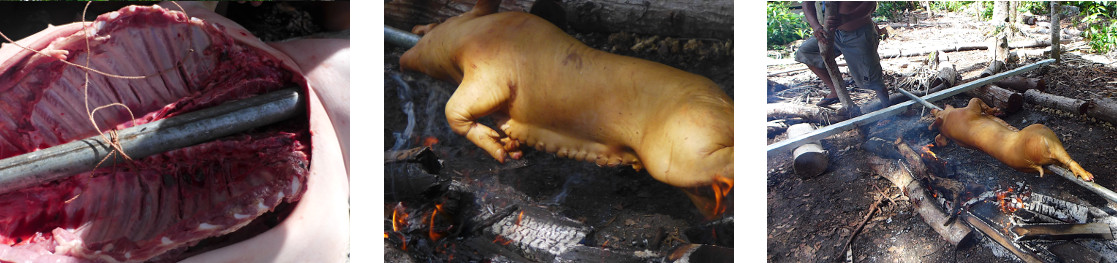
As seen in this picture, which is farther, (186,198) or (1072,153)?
(1072,153)

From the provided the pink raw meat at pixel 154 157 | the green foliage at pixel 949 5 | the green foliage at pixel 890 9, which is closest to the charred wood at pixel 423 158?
the pink raw meat at pixel 154 157

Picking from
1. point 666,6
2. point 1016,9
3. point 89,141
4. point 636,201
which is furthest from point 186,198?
point 1016,9

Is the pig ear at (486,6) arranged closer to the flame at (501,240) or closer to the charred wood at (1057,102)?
the flame at (501,240)

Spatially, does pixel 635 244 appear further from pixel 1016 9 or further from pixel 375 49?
pixel 1016 9

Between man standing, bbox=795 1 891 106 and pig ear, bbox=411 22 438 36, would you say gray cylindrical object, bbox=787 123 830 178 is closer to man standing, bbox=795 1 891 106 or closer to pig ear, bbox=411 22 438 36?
man standing, bbox=795 1 891 106

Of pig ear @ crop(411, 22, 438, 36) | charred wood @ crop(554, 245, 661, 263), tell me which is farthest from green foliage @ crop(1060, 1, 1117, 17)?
pig ear @ crop(411, 22, 438, 36)

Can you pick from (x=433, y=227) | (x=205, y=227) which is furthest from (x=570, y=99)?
(x=205, y=227)

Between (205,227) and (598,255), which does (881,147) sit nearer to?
(598,255)

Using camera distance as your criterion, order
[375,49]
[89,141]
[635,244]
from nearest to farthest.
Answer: [89,141] → [635,244] → [375,49]
